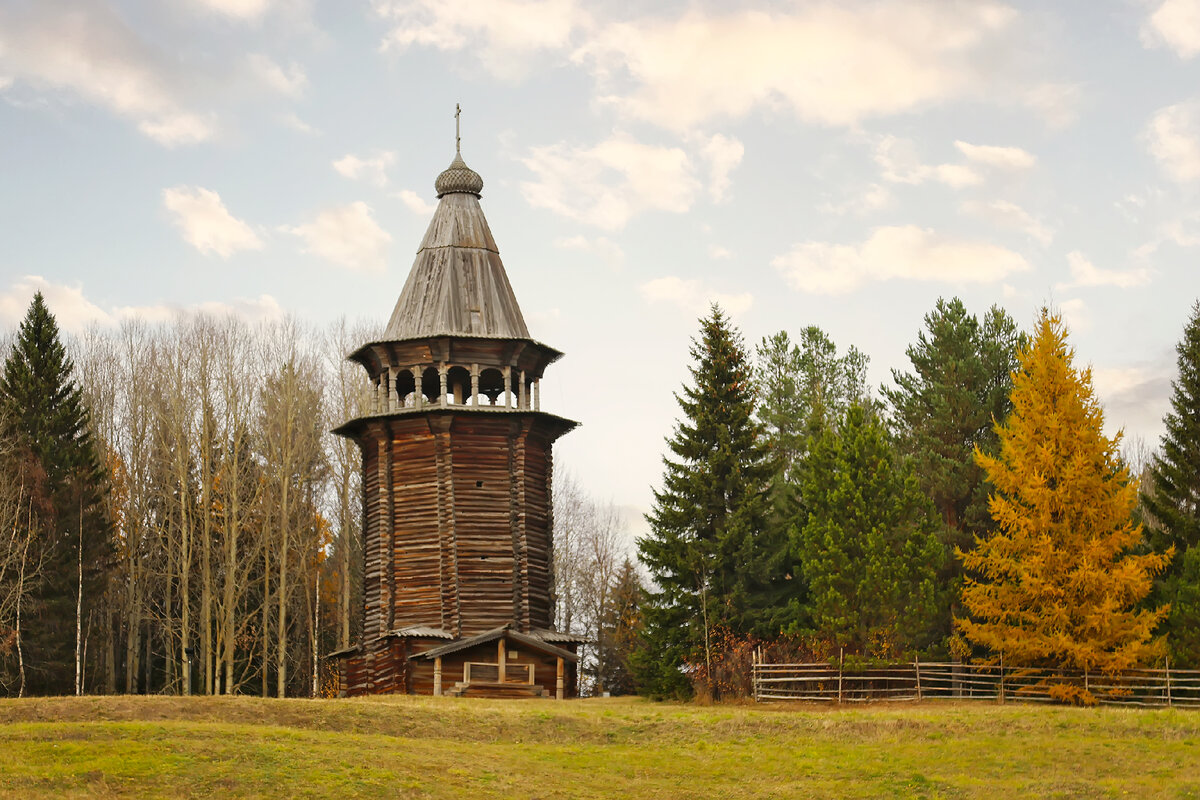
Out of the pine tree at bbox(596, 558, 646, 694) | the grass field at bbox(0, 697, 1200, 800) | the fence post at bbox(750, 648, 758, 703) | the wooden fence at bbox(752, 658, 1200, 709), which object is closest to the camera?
the grass field at bbox(0, 697, 1200, 800)

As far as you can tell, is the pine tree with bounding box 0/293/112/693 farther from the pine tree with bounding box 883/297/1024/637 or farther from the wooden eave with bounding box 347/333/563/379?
the pine tree with bounding box 883/297/1024/637

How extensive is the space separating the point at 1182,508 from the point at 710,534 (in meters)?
15.0

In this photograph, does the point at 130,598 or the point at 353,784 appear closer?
the point at 353,784

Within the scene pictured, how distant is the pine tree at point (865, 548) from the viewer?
36.6 metres

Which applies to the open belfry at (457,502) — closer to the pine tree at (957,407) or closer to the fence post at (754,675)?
the fence post at (754,675)

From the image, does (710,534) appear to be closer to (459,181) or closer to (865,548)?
(865,548)

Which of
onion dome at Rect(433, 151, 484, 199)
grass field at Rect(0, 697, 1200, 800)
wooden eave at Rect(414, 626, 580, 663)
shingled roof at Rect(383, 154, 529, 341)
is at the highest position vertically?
onion dome at Rect(433, 151, 484, 199)

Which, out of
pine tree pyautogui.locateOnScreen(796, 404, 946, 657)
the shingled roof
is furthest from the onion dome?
pine tree pyautogui.locateOnScreen(796, 404, 946, 657)

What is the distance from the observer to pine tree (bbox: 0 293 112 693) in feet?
141

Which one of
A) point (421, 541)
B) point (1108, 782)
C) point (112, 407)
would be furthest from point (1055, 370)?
point (112, 407)

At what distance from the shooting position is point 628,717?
2944cm

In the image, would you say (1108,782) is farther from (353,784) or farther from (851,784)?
(353,784)

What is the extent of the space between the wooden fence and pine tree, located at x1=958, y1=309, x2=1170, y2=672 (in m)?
0.53

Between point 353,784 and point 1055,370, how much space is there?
2343cm
